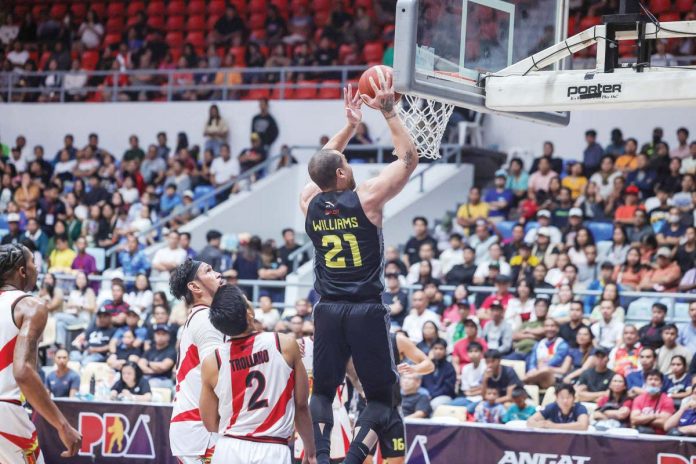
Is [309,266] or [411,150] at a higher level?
[411,150]

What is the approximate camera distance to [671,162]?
666 inches

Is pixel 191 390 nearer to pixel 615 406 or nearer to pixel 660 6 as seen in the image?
pixel 615 406

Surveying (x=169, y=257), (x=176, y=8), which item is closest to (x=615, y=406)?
(x=169, y=257)

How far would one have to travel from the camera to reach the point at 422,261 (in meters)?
16.4

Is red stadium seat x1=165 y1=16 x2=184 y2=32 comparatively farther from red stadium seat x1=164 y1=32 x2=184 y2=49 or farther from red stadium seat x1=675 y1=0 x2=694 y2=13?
red stadium seat x1=675 y1=0 x2=694 y2=13

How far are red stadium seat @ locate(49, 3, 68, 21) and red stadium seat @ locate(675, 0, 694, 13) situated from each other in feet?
46.6

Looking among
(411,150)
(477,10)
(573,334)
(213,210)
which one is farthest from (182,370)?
(213,210)

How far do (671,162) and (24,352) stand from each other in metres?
12.5

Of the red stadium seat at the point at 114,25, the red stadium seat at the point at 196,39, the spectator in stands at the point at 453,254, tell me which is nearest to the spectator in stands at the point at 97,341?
the spectator in stands at the point at 453,254

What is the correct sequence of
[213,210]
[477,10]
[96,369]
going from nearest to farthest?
[477,10], [96,369], [213,210]

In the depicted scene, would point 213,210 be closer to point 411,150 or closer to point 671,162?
point 671,162

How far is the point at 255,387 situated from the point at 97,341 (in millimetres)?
10464

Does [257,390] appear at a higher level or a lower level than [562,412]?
higher

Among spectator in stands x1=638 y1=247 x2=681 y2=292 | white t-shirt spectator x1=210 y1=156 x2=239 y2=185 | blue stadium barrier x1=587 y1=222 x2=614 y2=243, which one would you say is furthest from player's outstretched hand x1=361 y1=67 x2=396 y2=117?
white t-shirt spectator x1=210 y1=156 x2=239 y2=185
